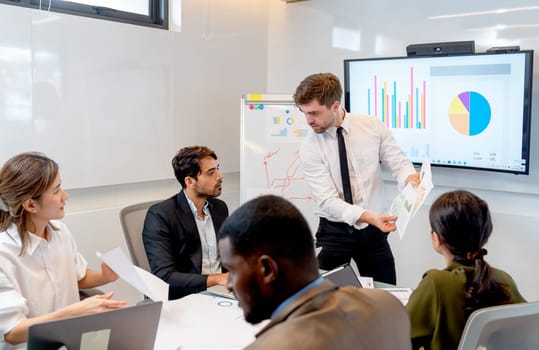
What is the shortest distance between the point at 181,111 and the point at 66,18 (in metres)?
1.05

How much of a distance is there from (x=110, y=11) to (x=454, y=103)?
7.59ft

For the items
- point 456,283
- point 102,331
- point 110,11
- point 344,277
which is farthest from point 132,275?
point 110,11

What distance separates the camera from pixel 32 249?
2041mm

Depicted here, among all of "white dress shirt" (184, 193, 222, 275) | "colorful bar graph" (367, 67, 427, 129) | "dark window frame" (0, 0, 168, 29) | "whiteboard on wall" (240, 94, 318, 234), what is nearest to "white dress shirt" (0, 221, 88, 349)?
"white dress shirt" (184, 193, 222, 275)

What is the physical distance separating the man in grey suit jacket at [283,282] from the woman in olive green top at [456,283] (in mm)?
568

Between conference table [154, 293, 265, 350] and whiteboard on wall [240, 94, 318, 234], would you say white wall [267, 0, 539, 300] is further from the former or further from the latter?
conference table [154, 293, 265, 350]

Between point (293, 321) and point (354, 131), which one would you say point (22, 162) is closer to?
point (293, 321)

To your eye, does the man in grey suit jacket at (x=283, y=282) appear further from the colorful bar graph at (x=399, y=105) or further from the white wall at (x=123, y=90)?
the colorful bar graph at (x=399, y=105)

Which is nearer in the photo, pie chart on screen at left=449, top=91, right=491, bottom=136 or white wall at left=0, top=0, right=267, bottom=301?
white wall at left=0, top=0, right=267, bottom=301

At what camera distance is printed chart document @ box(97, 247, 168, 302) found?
179cm

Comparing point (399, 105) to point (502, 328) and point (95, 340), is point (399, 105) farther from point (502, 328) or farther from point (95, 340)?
point (95, 340)

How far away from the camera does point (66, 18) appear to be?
336 centimetres

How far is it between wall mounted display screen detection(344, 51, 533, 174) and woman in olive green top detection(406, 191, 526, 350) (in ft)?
6.27

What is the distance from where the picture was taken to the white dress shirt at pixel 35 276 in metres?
1.87
